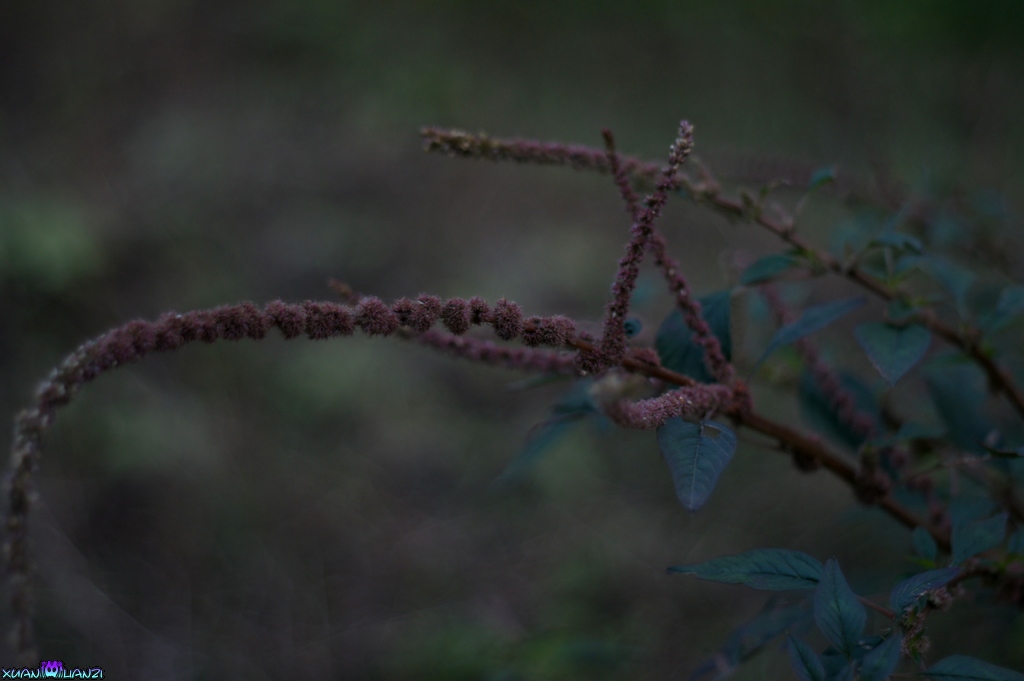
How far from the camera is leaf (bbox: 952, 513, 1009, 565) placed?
35.0 inches

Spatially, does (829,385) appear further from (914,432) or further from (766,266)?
(766,266)

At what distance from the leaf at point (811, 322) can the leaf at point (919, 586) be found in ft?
1.16

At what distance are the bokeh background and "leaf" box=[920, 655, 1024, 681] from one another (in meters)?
0.50

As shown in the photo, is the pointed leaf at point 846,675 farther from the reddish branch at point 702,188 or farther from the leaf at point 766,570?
the reddish branch at point 702,188

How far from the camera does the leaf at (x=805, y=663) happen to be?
800 mm

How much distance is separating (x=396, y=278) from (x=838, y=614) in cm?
331

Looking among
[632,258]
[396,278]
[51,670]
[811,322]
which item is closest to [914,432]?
[811,322]

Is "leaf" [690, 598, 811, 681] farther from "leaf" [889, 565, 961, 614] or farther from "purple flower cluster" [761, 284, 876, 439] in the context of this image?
"purple flower cluster" [761, 284, 876, 439]

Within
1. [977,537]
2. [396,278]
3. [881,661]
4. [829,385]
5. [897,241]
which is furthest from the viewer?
[396,278]

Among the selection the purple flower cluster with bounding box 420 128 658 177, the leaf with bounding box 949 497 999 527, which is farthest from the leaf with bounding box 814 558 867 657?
the purple flower cluster with bounding box 420 128 658 177

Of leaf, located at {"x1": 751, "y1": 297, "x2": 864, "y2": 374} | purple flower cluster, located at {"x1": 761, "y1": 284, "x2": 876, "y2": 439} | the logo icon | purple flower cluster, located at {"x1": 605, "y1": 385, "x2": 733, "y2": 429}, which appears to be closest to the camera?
purple flower cluster, located at {"x1": 605, "y1": 385, "x2": 733, "y2": 429}

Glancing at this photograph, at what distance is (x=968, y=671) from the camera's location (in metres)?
0.79

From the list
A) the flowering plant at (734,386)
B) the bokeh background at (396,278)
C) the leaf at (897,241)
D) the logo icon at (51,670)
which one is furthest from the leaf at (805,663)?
the logo icon at (51,670)

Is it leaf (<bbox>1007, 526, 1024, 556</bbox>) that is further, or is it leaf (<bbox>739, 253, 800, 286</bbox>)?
leaf (<bbox>739, 253, 800, 286</bbox>)
